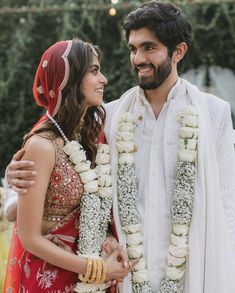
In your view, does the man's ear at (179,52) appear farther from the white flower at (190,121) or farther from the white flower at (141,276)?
the white flower at (141,276)

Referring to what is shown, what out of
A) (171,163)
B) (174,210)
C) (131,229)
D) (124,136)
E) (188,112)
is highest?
(188,112)

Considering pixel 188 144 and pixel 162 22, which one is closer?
pixel 188 144

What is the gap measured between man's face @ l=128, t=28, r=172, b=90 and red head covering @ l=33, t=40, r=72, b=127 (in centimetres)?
42

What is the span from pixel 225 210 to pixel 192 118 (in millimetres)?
469

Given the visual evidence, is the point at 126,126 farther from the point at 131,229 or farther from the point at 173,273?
the point at 173,273

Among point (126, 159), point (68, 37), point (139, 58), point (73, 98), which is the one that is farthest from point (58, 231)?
point (68, 37)

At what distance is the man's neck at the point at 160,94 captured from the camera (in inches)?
115

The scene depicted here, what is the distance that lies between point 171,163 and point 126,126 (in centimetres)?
29

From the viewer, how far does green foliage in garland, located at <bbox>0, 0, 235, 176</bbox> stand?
664 centimetres

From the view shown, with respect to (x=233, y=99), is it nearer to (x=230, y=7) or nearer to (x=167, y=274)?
(x=230, y=7)

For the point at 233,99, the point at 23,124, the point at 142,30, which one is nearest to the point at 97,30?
the point at 23,124

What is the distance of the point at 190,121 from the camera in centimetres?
274

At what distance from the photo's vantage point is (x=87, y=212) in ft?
8.39

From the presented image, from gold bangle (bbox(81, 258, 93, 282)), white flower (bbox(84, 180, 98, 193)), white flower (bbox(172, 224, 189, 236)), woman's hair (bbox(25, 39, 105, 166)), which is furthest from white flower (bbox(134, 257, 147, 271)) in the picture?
woman's hair (bbox(25, 39, 105, 166))
